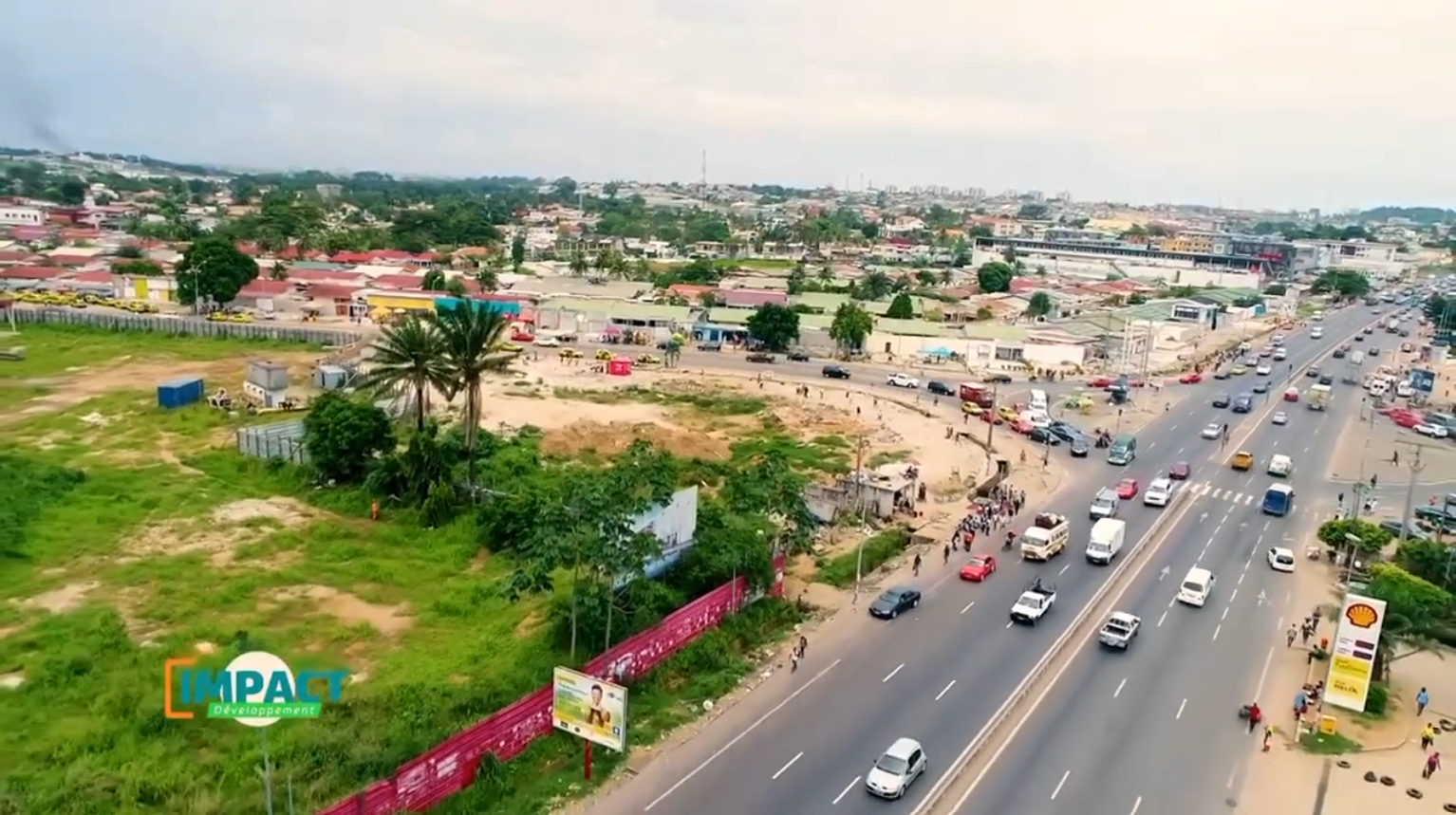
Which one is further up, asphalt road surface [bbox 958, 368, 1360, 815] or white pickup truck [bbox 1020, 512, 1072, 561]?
white pickup truck [bbox 1020, 512, 1072, 561]

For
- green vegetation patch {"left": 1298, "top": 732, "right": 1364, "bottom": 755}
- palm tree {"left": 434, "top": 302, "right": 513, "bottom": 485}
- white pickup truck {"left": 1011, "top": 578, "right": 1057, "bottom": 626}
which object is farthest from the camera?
palm tree {"left": 434, "top": 302, "right": 513, "bottom": 485}

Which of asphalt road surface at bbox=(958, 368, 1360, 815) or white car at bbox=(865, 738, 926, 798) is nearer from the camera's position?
white car at bbox=(865, 738, 926, 798)

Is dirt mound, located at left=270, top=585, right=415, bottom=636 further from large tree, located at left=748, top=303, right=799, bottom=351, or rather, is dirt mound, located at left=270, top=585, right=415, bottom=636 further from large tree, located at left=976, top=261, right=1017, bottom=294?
large tree, located at left=976, top=261, right=1017, bottom=294

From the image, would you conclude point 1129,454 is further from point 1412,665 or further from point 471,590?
point 471,590

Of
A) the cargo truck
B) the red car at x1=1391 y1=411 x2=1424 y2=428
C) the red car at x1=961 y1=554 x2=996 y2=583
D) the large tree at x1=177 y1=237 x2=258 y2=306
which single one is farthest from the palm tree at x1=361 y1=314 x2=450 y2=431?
the red car at x1=1391 y1=411 x2=1424 y2=428

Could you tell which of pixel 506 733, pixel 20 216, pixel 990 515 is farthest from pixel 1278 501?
pixel 20 216

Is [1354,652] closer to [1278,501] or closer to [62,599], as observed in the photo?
[1278,501]

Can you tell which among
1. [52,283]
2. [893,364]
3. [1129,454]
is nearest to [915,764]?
[1129,454]
